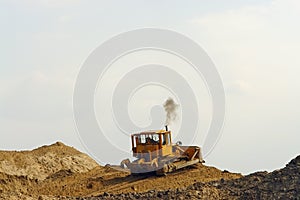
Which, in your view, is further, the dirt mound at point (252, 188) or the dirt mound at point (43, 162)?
the dirt mound at point (43, 162)

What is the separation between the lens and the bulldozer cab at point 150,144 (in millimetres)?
26969

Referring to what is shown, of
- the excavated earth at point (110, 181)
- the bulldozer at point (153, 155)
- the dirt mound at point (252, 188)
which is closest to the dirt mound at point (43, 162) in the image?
the excavated earth at point (110, 181)

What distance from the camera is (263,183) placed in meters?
20.5

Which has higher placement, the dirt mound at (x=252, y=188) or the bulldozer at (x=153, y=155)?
the bulldozer at (x=153, y=155)

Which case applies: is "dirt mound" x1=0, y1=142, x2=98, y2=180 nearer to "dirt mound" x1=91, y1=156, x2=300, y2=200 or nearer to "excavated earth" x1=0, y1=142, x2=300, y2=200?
"excavated earth" x1=0, y1=142, x2=300, y2=200

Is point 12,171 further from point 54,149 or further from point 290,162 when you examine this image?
point 290,162

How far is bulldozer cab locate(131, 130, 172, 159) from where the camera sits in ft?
88.5

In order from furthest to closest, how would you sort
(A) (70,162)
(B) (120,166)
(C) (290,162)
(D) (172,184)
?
(A) (70,162) → (B) (120,166) → (D) (172,184) → (C) (290,162)

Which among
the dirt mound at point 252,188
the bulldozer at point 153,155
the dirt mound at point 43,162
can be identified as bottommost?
the dirt mound at point 252,188

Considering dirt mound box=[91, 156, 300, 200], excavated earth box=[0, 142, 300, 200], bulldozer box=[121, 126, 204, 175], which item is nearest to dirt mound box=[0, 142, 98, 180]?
excavated earth box=[0, 142, 300, 200]

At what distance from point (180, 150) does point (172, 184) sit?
366cm

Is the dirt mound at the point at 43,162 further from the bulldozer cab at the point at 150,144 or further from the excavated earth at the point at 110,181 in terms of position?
the bulldozer cab at the point at 150,144

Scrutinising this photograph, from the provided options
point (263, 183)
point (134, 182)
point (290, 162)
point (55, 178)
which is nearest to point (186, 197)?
point (263, 183)

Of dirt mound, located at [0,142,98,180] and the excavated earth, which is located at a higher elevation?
dirt mound, located at [0,142,98,180]
